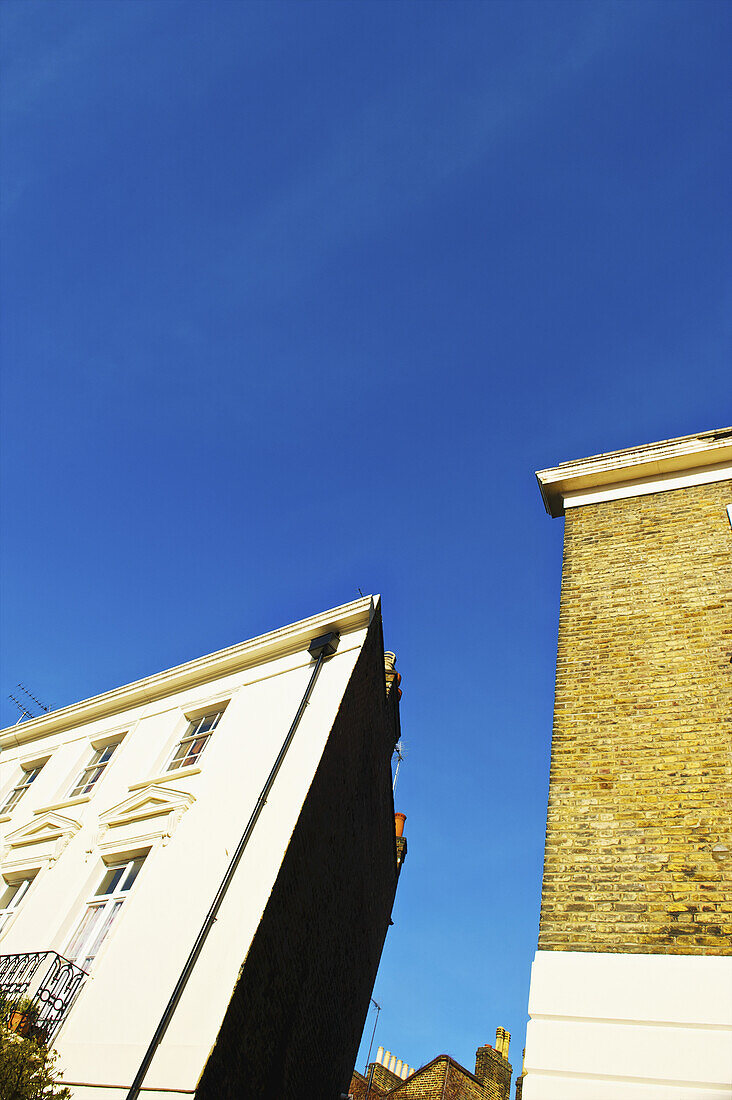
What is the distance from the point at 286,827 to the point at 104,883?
4042 millimetres

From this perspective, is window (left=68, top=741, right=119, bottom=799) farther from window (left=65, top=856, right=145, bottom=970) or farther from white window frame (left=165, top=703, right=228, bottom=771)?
window (left=65, top=856, right=145, bottom=970)

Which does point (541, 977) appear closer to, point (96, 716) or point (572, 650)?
point (572, 650)

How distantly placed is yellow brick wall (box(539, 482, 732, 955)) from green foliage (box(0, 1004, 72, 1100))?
6440 millimetres

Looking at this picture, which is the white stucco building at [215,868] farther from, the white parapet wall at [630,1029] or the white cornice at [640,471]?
the white cornice at [640,471]

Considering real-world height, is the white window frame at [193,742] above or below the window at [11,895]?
above

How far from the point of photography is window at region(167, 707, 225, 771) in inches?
559

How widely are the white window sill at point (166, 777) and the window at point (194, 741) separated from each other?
325mm

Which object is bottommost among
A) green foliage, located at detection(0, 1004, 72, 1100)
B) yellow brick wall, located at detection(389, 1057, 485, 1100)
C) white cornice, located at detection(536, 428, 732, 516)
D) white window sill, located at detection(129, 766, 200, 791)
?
green foliage, located at detection(0, 1004, 72, 1100)

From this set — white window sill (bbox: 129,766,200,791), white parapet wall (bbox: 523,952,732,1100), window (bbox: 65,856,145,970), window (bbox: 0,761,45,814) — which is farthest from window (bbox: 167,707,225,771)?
white parapet wall (bbox: 523,952,732,1100)

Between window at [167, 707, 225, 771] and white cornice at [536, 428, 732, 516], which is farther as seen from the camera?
window at [167, 707, 225, 771]

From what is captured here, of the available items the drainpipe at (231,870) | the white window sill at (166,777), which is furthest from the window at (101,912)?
the drainpipe at (231,870)

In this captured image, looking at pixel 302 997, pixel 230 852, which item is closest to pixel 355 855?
pixel 302 997

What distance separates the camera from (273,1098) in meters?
10.4

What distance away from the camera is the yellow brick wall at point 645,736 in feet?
19.9
